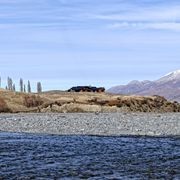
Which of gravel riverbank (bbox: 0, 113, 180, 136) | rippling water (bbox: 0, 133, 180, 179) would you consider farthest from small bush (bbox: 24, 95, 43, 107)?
rippling water (bbox: 0, 133, 180, 179)

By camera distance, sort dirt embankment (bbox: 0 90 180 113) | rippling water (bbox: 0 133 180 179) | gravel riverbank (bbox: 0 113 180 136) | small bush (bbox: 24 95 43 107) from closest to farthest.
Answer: rippling water (bbox: 0 133 180 179) → gravel riverbank (bbox: 0 113 180 136) → dirt embankment (bbox: 0 90 180 113) → small bush (bbox: 24 95 43 107)

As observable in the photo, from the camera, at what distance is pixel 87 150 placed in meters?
24.4

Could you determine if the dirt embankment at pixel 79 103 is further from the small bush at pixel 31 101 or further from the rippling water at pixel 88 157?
the rippling water at pixel 88 157

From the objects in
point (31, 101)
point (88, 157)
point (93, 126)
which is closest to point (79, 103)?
point (31, 101)

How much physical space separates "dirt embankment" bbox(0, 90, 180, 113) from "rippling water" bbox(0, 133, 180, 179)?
22551 mm

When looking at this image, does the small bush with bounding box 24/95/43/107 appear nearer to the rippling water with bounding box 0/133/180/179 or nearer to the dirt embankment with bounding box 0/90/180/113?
the dirt embankment with bounding box 0/90/180/113

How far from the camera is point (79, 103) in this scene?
54.4 metres

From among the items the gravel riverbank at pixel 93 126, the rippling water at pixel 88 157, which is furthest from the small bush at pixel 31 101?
the rippling water at pixel 88 157

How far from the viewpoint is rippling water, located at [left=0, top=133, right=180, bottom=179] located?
17.6m

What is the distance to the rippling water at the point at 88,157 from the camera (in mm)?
17625

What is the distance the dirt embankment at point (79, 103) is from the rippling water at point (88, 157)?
22551 mm

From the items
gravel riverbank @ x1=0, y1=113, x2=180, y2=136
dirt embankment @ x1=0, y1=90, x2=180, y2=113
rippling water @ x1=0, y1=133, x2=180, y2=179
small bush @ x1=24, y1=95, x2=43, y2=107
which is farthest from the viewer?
small bush @ x1=24, y1=95, x2=43, y2=107

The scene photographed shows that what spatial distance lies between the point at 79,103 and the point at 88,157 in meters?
32.7

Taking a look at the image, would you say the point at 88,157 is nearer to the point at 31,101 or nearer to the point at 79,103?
the point at 79,103
